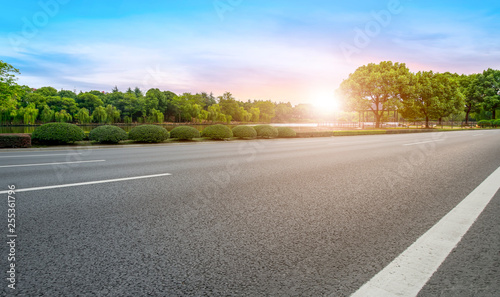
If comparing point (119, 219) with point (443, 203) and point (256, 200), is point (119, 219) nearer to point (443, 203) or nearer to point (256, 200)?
point (256, 200)

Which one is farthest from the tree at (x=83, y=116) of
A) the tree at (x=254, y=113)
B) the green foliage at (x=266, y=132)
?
the green foliage at (x=266, y=132)

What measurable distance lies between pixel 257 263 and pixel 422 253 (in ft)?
5.18

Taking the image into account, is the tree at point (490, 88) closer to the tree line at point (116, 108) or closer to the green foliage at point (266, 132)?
the green foliage at point (266, 132)

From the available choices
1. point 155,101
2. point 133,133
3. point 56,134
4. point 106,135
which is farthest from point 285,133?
point 155,101

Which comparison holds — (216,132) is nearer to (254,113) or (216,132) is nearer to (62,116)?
(62,116)

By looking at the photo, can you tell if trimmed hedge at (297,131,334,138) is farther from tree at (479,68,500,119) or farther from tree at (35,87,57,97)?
tree at (35,87,57,97)

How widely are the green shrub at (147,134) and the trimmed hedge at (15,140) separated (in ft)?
16.9

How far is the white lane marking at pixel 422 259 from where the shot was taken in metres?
2.14

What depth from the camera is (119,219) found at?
→ 364 centimetres

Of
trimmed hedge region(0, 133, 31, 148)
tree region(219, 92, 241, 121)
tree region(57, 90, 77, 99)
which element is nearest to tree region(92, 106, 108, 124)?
tree region(57, 90, 77, 99)

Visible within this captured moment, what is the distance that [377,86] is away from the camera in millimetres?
46719

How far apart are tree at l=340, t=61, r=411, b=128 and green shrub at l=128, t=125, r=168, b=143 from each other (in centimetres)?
3759

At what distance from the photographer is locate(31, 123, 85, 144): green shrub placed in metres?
15.1

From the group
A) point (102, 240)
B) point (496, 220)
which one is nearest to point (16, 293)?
point (102, 240)
